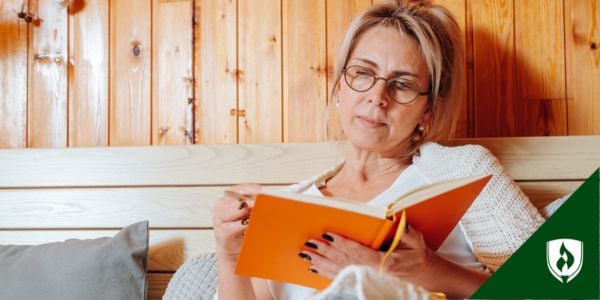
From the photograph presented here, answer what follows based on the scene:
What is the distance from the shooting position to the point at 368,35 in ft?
4.24

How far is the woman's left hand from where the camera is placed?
77cm

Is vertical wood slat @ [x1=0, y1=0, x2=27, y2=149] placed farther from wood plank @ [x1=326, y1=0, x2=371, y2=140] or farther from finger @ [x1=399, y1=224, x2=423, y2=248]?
finger @ [x1=399, y1=224, x2=423, y2=248]

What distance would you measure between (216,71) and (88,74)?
16.4 inches

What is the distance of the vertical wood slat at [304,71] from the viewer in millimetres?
1664

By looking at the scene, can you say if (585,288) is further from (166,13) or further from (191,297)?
(166,13)

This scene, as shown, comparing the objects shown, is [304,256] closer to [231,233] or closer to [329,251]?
[329,251]

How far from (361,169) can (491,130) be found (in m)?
0.45

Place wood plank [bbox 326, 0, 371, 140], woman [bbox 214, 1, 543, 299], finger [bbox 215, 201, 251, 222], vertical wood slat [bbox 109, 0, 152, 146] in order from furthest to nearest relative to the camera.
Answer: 1. vertical wood slat [bbox 109, 0, 152, 146]
2. wood plank [bbox 326, 0, 371, 140]
3. woman [bbox 214, 1, 543, 299]
4. finger [bbox 215, 201, 251, 222]

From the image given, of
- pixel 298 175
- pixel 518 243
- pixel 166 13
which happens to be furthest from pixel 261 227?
pixel 166 13

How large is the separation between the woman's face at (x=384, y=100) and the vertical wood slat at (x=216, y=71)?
533 millimetres

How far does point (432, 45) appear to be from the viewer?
1242mm

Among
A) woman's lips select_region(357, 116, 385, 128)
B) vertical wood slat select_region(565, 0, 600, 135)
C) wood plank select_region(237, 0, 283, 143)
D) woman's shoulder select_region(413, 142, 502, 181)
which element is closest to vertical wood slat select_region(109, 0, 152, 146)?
wood plank select_region(237, 0, 283, 143)

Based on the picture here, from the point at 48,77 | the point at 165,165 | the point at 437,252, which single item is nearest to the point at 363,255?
the point at 437,252

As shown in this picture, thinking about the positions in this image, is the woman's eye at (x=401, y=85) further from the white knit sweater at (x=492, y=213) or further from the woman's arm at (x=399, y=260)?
the woman's arm at (x=399, y=260)
